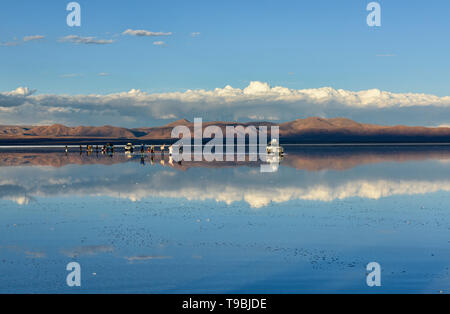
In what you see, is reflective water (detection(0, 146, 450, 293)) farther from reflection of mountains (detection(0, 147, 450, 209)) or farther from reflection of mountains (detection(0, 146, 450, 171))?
reflection of mountains (detection(0, 146, 450, 171))

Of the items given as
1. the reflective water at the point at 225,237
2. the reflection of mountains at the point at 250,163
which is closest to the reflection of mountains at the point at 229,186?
the reflective water at the point at 225,237

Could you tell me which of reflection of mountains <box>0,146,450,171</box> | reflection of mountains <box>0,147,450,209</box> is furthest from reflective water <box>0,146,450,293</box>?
reflection of mountains <box>0,146,450,171</box>

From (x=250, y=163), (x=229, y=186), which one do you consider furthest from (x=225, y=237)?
(x=250, y=163)

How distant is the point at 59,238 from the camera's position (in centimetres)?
1769

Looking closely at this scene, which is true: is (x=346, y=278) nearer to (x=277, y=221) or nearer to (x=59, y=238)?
(x=277, y=221)

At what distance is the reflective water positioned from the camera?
12.7 meters

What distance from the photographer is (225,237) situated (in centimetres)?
1772

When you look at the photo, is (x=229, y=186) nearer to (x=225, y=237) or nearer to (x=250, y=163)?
(x=225, y=237)

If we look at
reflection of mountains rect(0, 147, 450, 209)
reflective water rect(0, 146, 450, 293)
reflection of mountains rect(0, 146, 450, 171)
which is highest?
reflection of mountains rect(0, 146, 450, 171)

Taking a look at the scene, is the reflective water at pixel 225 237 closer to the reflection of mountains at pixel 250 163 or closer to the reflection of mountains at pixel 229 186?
the reflection of mountains at pixel 229 186
